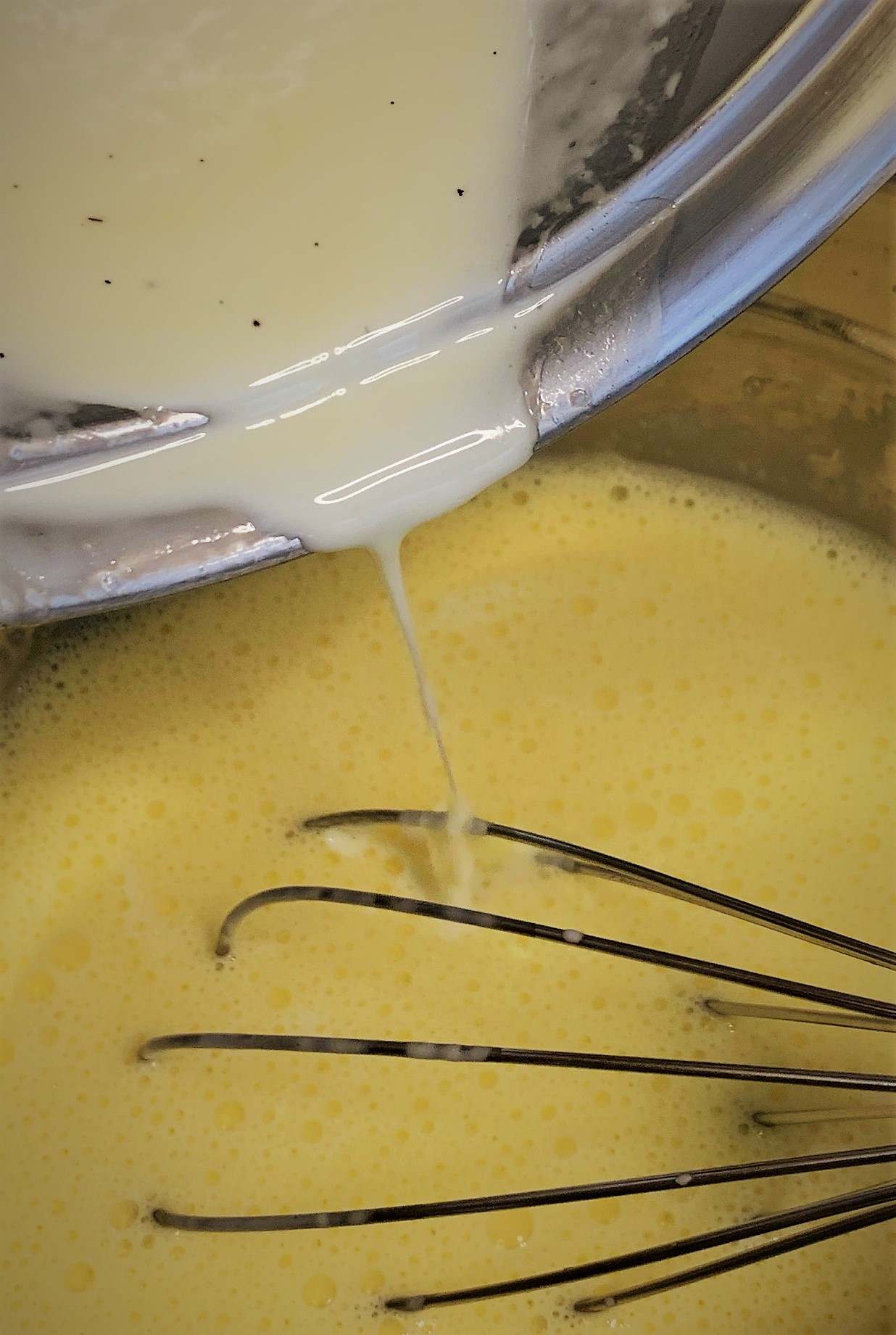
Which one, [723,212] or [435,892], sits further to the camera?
[435,892]

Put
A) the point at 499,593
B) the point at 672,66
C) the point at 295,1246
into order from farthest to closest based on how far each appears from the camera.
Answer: the point at 499,593 < the point at 295,1246 < the point at 672,66

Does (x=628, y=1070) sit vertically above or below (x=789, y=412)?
below

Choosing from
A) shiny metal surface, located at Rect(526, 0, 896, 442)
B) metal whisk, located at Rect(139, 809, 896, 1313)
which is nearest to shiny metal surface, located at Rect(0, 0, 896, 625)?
shiny metal surface, located at Rect(526, 0, 896, 442)

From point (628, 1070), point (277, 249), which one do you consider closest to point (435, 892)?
point (628, 1070)

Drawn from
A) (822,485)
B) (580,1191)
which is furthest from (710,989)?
(822,485)

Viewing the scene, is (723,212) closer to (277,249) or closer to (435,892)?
(277,249)

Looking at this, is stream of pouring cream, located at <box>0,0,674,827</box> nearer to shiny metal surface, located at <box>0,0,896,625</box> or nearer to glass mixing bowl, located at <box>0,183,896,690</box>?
shiny metal surface, located at <box>0,0,896,625</box>

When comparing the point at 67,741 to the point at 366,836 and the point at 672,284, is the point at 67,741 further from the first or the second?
the point at 672,284
